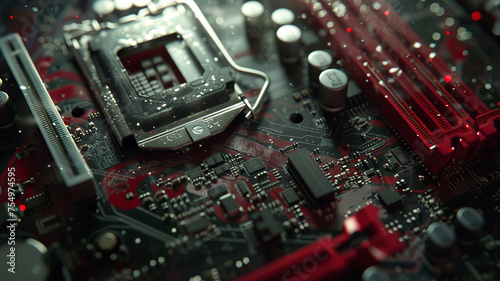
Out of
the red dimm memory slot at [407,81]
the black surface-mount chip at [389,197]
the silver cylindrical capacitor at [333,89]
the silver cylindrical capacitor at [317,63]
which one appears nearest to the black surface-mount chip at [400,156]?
the red dimm memory slot at [407,81]

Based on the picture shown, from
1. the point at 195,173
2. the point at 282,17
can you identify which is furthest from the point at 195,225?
the point at 282,17

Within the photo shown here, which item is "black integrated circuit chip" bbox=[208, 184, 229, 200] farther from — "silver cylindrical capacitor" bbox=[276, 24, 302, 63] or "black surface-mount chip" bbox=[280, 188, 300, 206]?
"silver cylindrical capacitor" bbox=[276, 24, 302, 63]

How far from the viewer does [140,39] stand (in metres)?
6.11

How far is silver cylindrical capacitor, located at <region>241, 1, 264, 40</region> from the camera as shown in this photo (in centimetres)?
644

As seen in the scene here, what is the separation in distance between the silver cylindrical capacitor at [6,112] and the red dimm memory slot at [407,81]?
3732mm

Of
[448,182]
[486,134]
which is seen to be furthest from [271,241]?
[486,134]

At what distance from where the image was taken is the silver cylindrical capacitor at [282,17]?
6.35m

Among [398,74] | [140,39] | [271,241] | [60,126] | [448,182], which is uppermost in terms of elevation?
[140,39]

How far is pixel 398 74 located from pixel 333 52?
0.88 meters

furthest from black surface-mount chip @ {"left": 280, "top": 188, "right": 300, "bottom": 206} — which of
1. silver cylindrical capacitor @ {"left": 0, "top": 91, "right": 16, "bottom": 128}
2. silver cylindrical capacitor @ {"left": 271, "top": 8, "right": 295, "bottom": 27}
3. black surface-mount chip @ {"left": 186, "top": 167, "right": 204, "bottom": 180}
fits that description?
silver cylindrical capacitor @ {"left": 0, "top": 91, "right": 16, "bottom": 128}

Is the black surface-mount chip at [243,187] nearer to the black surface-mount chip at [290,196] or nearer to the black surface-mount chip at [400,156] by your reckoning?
the black surface-mount chip at [290,196]

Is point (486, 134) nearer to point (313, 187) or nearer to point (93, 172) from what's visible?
point (313, 187)

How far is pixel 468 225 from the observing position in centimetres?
460

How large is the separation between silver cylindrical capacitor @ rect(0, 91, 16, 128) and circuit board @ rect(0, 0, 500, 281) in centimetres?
4
